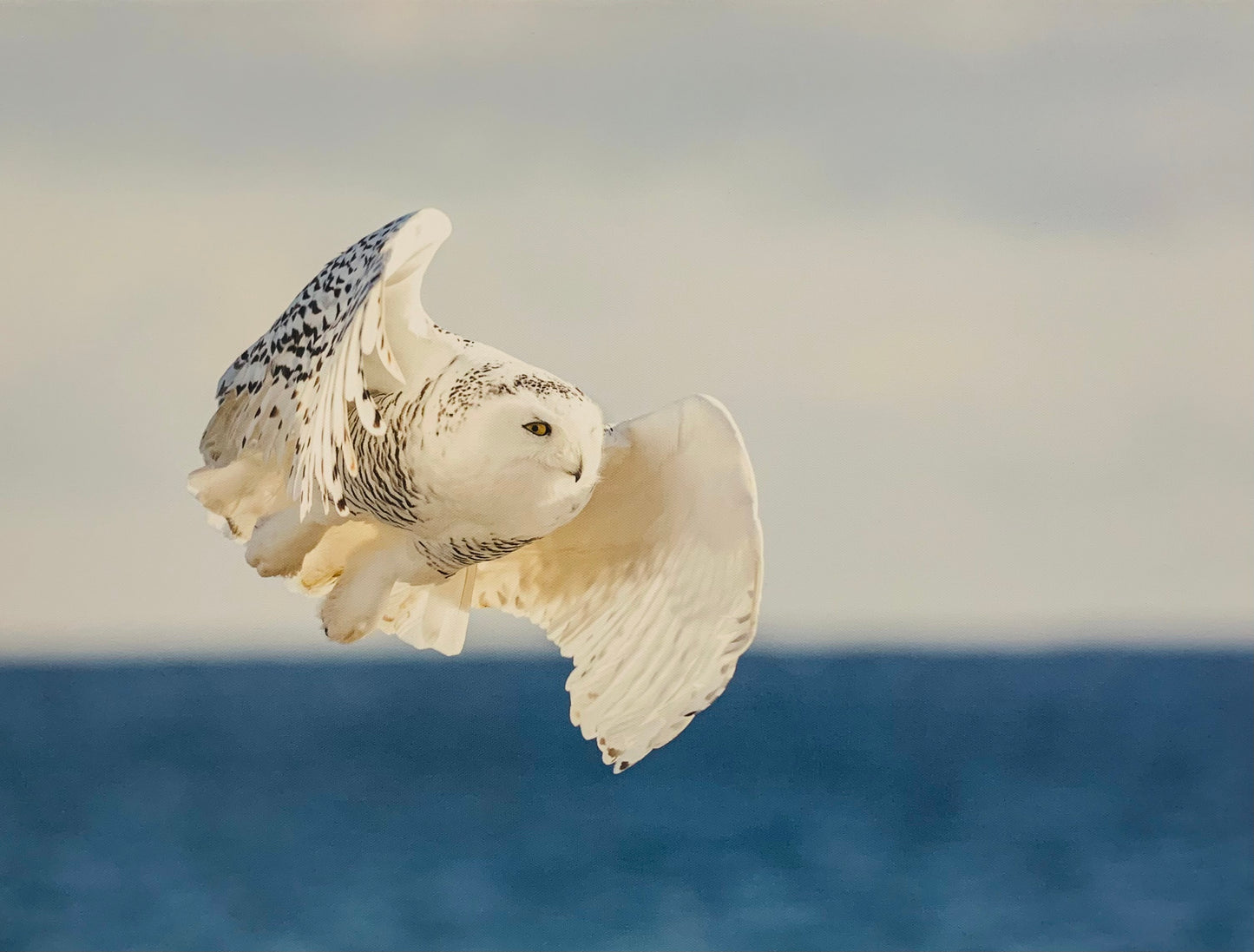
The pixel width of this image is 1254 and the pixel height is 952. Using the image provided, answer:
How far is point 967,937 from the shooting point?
9891 millimetres

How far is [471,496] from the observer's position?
166cm

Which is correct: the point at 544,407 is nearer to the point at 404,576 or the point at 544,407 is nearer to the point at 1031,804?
the point at 404,576

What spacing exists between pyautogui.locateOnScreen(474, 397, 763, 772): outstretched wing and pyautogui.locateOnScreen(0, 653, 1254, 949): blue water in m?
8.05

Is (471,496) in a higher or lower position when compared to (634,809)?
lower

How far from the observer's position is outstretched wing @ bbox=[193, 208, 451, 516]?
1521mm

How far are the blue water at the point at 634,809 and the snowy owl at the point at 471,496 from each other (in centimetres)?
806

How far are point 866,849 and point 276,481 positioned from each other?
11.0 metres

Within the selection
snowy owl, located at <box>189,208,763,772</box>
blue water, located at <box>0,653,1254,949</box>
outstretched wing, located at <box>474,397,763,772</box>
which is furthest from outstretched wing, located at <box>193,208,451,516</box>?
blue water, located at <box>0,653,1254,949</box>

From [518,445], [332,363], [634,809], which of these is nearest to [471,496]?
[518,445]

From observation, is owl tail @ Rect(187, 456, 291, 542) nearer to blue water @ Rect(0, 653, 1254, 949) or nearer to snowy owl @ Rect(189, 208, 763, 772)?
snowy owl @ Rect(189, 208, 763, 772)

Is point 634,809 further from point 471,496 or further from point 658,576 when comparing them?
point 471,496

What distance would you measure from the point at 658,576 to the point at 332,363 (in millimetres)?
632

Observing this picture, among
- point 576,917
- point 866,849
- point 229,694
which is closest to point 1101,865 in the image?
point 866,849

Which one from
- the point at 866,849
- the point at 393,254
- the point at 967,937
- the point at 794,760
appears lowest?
the point at 393,254
